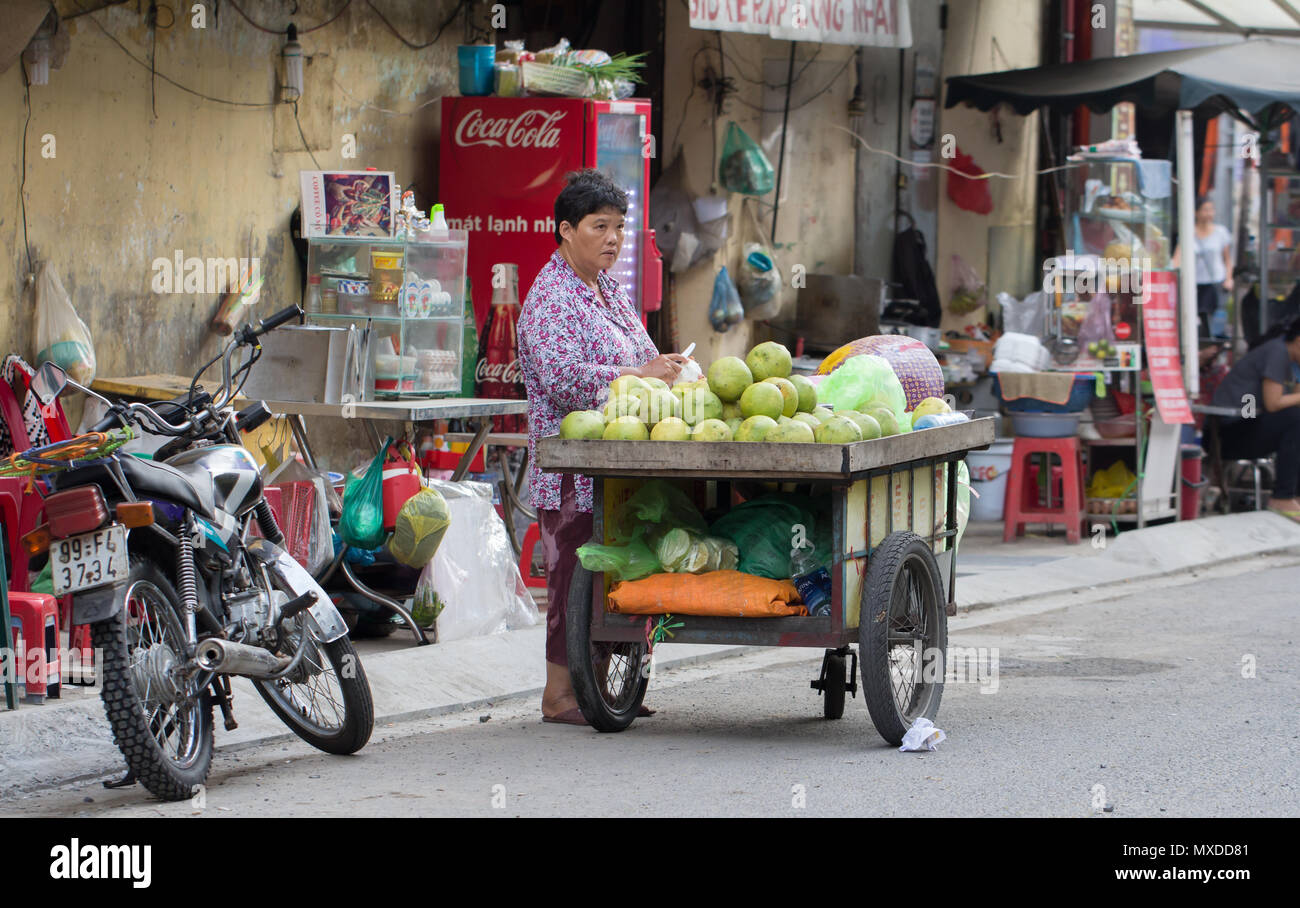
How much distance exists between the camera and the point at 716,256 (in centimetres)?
1259

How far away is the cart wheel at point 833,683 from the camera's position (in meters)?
6.38

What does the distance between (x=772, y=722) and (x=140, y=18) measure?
435 cm

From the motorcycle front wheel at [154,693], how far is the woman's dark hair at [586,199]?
198 centimetres

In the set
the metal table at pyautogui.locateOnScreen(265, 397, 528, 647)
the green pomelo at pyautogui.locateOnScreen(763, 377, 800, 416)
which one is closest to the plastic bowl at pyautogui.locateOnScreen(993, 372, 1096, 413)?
the metal table at pyautogui.locateOnScreen(265, 397, 528, 647)

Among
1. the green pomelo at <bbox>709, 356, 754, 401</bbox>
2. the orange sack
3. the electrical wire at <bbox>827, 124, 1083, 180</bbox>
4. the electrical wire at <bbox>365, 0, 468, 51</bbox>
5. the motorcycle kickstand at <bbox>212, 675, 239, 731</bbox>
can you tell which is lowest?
the motorcycle kickstand at <bbox>212, 675, 239, 731</bbox>

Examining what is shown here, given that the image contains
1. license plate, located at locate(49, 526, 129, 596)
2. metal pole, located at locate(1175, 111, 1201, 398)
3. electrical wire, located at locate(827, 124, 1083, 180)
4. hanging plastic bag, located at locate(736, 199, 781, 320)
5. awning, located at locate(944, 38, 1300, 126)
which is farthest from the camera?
electrical wire, located at locate(827, 124, 1083, 180)

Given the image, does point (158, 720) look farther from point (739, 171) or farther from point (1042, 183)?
point (1042, 183)

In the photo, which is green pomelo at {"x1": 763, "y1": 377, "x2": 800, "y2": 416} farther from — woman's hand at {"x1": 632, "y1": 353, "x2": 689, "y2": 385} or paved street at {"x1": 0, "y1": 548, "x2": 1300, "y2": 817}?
paved street at {"x1": 0, "y1": 548, "x2": 1300, "y2": 817}

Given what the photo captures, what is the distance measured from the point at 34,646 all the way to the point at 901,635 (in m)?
2.91

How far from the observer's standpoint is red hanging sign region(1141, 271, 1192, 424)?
11859 millimetres

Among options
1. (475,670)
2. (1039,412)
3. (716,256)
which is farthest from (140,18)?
(1039,412)

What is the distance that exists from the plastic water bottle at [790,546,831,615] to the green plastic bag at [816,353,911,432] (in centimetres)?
69

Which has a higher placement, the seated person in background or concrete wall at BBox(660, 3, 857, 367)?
concrete wall at BBox(660, 3, 857, 367)

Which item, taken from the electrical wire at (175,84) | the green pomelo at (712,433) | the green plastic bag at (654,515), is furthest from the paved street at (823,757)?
the electrical wire at (175,84)
